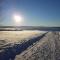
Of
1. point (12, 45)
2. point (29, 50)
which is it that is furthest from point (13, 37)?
point (29, 50)

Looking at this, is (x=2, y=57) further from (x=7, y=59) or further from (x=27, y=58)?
(x=27, y=58)

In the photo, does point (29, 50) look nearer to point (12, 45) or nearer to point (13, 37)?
point (12, 45)

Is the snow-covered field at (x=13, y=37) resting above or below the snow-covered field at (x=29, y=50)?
above

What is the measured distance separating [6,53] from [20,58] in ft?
1.23

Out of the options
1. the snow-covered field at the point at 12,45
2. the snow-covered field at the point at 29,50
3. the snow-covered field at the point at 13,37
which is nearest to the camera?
the snow-covered field at the point at 29,50

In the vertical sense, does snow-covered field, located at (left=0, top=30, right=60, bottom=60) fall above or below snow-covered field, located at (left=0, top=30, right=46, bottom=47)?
below

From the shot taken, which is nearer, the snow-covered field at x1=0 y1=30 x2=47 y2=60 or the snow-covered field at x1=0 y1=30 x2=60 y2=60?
the snow-covered field at x1=0 y1=30 x2=60 y2=60

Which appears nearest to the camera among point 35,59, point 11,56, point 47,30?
point 35,59

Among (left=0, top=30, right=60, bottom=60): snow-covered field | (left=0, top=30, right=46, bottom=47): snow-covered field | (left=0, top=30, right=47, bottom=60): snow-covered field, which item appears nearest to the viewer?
(left=0, top=30, right=60, bottom=60): snow-covered field

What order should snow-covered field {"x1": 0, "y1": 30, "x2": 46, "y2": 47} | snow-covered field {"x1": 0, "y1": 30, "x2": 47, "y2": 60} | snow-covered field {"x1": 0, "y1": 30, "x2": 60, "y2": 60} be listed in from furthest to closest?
1. snow-covered field {"x1": 0, "y1": 30, "x2": 46, "y2": 47}
2. snow-covered field {"x1": 0, "y1": 30, "x2": 47, "y2": 60}
3. snow-covered field {"x1": 0, "y1": 30, "x2": 60, "y2": 60}

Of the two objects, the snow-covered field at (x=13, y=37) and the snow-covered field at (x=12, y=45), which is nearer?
the snow-covered field at (x=12, y=45)

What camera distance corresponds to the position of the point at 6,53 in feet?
8.92

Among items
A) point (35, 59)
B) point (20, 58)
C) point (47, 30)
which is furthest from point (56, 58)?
point (47, 30)

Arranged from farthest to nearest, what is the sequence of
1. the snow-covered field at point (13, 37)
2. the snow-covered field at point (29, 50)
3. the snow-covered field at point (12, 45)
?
the snow-covered field at point (13, 37)
the snow-covered field at point (12, 45)
the snow-covered field at point (29, 50)
